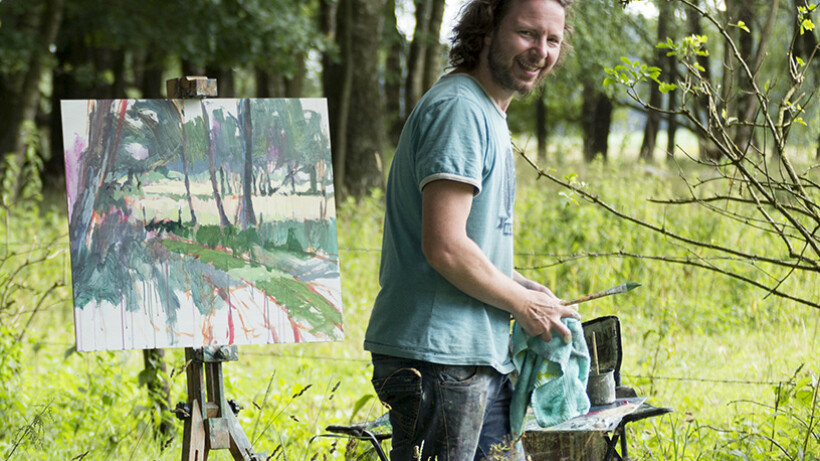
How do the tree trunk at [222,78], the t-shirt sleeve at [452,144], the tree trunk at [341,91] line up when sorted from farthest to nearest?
the tree trunk at [222,78], the tree trunk at [341,91], the t-shirt sleeve at [452,144]

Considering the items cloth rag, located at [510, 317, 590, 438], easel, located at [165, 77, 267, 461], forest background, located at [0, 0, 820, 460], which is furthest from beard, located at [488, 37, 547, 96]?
easel, located at [165, 77, 267, 461]

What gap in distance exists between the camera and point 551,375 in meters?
2.20

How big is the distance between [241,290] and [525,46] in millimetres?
1194

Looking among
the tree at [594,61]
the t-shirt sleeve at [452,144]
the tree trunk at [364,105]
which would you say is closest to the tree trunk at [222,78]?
the tree trunk at [364,105]

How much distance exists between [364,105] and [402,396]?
8405 millimetres

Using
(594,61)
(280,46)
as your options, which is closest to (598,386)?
(280,46)

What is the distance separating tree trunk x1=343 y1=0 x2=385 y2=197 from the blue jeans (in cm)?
788

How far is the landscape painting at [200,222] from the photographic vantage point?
2668 millimetres

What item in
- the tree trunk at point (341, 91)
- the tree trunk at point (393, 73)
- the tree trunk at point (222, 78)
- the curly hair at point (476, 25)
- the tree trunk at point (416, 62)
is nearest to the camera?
the curly hair at point (476, 25)

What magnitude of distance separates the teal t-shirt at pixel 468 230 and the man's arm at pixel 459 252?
4cm

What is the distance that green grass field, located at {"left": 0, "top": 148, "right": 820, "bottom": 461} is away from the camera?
334cm

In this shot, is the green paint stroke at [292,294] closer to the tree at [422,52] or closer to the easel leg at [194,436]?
the easel leg at [194,436]

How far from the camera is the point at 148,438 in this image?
3605 millimetres

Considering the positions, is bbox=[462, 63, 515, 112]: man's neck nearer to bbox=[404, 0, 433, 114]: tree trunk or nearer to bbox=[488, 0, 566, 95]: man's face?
bbox=[488, 0, 566, 95]: man's face
